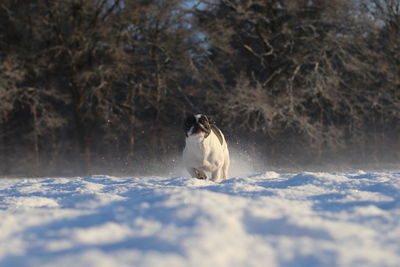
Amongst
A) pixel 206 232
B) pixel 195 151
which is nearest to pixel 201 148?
pixel 195 151

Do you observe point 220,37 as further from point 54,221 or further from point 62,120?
point 54,221

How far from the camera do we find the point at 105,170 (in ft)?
62.8

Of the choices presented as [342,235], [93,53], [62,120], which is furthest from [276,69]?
[342,235]

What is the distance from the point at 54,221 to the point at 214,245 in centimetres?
120

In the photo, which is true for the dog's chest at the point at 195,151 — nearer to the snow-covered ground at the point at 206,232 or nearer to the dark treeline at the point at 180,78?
the snow-covered ground at the point at 206,232

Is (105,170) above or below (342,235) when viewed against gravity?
below

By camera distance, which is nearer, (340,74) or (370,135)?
(340,74)

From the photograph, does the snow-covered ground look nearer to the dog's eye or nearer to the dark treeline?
the dog's eye

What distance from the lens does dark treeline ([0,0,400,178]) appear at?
18.3 m

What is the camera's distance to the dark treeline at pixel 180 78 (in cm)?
1831

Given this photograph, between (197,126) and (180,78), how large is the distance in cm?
1273

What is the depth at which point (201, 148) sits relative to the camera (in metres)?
7.07

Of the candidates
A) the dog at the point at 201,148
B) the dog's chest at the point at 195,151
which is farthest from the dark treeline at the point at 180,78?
the dog's chest at the point at 195,151

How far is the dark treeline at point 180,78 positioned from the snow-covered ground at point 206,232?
47.6ft
